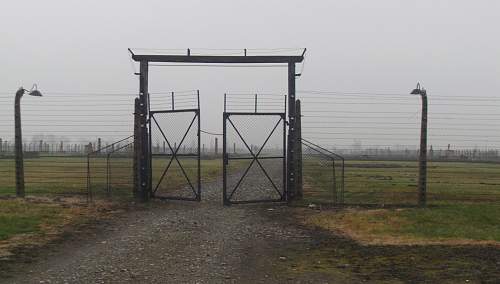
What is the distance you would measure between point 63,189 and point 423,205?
12.8 meters

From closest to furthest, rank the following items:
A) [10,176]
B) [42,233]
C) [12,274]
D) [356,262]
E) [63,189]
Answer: [12,274] → [356,262] → [42,233] → [63,189] → [10,176]

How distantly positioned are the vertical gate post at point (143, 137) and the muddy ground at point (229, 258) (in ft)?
13.9

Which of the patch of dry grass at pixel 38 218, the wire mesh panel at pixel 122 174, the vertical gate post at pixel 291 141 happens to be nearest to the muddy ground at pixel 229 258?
the patch of dry grass at pixel 38 218

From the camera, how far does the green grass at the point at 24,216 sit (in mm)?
11453

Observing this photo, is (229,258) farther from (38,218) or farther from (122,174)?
(122,174)

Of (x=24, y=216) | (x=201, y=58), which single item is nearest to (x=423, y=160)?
(x=201, y=58)

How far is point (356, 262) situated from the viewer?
353 inches

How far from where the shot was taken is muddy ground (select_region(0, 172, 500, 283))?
786 centimetres

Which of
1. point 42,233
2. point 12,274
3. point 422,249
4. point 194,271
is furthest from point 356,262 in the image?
point 42,233

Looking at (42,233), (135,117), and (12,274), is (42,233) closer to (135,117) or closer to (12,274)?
(12,274)

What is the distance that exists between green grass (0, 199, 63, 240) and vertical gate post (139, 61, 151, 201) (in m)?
3.04

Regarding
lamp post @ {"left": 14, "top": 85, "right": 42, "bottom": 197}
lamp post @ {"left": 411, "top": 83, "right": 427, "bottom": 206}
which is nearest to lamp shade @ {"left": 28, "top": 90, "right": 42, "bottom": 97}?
lamp post @ {"left": 14, "top": 85, "right": 42, "bottom": 197}

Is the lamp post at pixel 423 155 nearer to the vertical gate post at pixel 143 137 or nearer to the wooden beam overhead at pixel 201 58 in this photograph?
the wooden beam overhead at pixel 201 58

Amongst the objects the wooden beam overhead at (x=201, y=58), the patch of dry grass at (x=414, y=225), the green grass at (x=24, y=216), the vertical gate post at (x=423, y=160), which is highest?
the wooden beam overhead at (x=201, y=58)
